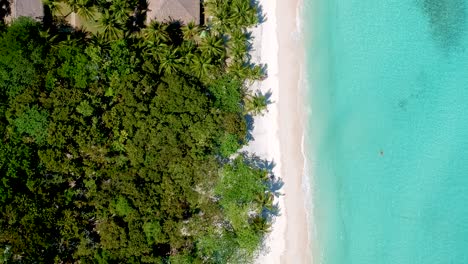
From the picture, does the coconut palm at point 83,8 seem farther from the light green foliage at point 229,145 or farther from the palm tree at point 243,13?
the light green foliage at point 229,145

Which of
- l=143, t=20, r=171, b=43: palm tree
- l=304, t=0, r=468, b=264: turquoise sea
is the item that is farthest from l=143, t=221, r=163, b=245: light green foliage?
l=143, t=20, r=171, b=43: palm tree

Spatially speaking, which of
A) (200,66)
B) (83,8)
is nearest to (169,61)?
(200,66)

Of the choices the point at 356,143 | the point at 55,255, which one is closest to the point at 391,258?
the point at 356,143

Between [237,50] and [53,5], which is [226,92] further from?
[53,5]

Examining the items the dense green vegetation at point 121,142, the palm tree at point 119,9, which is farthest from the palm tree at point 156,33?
the palm tree at point 119,9

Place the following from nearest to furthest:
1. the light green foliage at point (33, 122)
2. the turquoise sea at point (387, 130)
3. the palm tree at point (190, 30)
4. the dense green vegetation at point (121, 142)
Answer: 1. the light green foliage at point (33, 122)
2. the dense green vegetation at point (121, 142)
3. the palm tree at point (190, 30)
4. the turquoise sea at point (387, 130)
